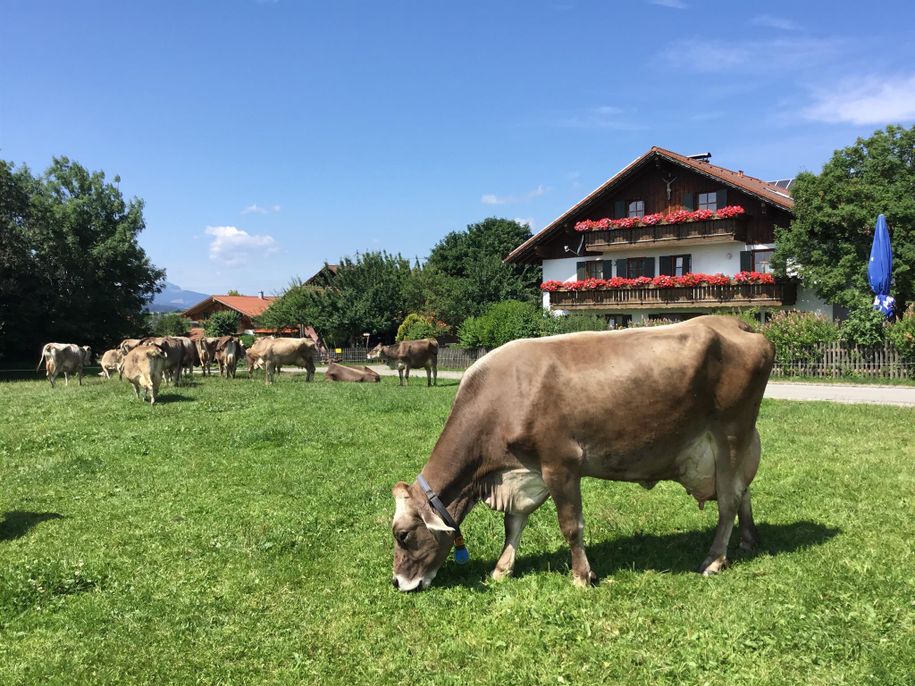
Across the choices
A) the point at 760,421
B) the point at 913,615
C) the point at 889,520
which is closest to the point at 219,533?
the point at 913,615

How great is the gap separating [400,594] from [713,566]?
105 inches

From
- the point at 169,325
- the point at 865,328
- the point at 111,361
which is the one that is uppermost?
the point at 169,325

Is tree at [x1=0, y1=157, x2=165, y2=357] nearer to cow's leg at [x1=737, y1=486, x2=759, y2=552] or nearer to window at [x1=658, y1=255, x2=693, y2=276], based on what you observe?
window at [x1=658, y1=255, x2=693, y2=276]

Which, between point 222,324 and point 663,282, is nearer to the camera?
point 663,282

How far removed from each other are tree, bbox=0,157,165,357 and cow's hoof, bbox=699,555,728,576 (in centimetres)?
4210

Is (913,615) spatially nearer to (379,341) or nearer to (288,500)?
(288,500)

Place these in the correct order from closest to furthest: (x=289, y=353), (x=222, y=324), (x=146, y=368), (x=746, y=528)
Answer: (x=746, y=528), (x=146, y=368), (x=289, y=353), (x=222, y=324)

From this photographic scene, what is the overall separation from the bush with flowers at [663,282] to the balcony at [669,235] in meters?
2.06

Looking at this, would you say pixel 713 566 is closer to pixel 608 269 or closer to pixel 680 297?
pixel 680 297

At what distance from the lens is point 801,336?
81.9ft

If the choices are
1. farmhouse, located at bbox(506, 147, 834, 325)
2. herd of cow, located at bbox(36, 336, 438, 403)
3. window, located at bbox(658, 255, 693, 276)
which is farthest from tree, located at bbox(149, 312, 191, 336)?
window, located at bbox(658, 255, 693, 276)

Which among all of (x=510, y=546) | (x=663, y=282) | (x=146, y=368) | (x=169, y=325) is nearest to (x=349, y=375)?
(x=146, y=368)

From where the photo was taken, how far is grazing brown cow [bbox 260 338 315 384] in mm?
27000

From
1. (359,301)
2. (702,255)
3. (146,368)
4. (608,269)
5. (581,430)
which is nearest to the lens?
(581,430)
